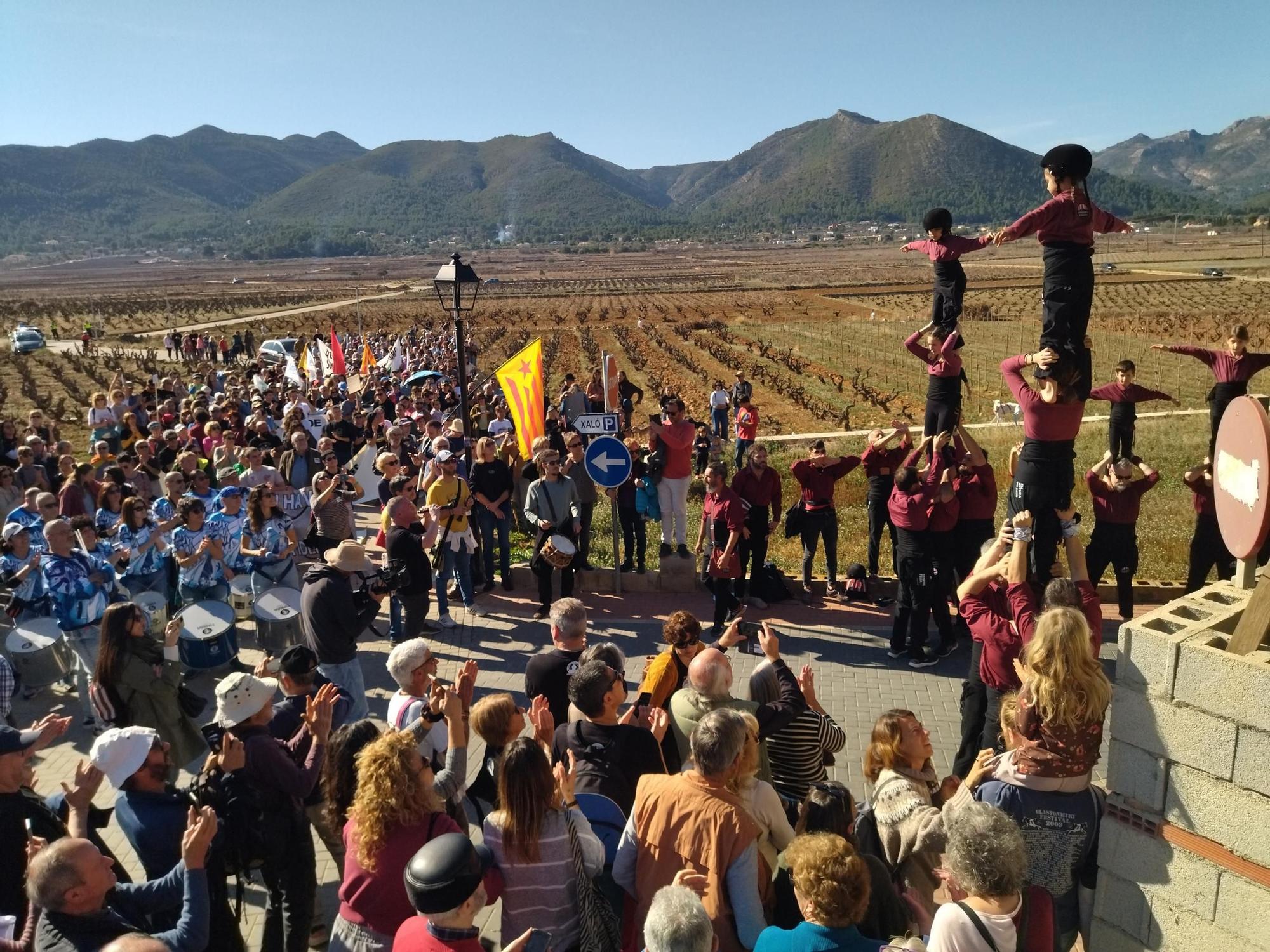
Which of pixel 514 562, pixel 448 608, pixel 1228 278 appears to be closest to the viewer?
pixel 448 608

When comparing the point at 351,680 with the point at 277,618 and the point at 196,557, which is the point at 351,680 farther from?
the point at 196,557

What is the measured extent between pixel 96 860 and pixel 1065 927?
393 centimetres

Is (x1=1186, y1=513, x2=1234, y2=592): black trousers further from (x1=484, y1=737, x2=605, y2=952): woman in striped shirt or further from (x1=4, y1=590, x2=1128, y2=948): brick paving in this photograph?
(x1=484, y1=737, x2=605, y2=952): woman in striped shirt

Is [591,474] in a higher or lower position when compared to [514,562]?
higher

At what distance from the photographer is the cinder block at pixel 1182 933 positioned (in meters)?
3.52

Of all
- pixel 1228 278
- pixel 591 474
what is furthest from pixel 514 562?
pixel 1228 278

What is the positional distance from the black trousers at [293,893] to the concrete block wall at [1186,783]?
3.57m

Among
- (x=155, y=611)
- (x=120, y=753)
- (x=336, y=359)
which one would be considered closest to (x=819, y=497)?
(x=155, y=611)

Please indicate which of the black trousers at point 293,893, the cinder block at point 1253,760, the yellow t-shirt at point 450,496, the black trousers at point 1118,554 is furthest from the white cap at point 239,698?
the black trousers at point 1118,554

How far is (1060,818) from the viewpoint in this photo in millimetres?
3918

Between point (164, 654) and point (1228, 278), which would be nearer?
point (164, 654)

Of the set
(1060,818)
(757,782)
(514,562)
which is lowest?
(514,562)

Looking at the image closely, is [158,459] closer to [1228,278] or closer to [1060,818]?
[1060,818]

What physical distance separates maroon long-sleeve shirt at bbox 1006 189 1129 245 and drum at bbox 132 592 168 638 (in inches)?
278
